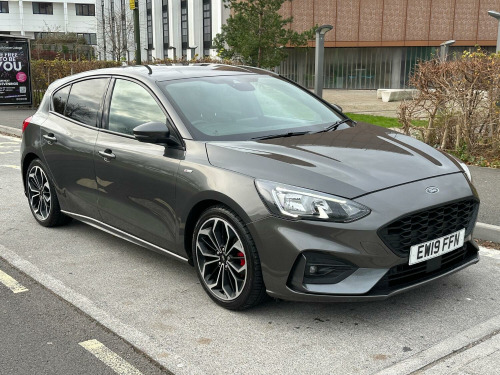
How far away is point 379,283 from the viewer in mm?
3625

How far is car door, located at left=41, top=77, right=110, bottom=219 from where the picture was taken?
5309 mm

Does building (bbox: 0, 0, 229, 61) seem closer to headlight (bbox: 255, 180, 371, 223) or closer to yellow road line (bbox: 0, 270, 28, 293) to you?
yellow road line (bbox: 0, 270, 28, 293)

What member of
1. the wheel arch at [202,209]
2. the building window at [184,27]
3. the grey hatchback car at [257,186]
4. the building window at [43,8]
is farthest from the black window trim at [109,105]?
the building window at [43,8]

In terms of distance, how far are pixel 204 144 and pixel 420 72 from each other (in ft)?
19.8

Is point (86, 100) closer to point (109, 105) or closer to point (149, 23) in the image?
point (109, 105)

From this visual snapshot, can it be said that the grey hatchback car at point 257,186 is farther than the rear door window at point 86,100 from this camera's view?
No

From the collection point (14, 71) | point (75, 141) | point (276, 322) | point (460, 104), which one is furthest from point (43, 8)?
point (276, 322)

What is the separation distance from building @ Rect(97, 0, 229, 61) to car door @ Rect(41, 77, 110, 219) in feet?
136

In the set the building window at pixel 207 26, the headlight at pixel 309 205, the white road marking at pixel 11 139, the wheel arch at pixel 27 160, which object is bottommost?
the white road marking at pixel 11 139

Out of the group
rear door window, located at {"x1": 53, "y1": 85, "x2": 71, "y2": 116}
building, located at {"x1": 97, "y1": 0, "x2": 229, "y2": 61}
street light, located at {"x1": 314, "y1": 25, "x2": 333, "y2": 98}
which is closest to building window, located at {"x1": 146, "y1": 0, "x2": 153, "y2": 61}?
building, located at {"x1": 97, "y1": 0, "x2": 229, "y2": 61}

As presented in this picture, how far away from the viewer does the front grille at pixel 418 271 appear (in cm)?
364

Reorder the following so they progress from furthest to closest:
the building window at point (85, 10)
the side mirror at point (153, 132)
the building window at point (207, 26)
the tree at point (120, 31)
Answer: the building window at point (85, 10) → the building window at point (207, 26) → the tree at point (120, 31) → the side mirror at point (153, 132)

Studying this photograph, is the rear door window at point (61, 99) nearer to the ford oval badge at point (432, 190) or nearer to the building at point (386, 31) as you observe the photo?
the ford oval badge at point (432, 190)

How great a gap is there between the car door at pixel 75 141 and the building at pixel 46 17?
77731 millimetres
